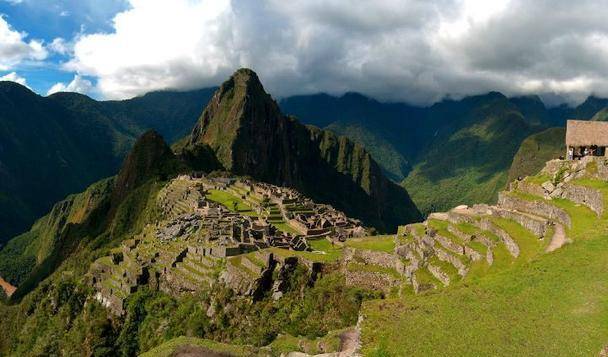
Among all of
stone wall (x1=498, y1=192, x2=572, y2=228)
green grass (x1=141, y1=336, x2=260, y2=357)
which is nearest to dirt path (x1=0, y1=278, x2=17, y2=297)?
green grass (x1=141, y1=336, x2=260, y2=357)

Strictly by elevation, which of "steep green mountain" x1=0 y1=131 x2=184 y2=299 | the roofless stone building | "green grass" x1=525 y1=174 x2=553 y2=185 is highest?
the roofless stone building

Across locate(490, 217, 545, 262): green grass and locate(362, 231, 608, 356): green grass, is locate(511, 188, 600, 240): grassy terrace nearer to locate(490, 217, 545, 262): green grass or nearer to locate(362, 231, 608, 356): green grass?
locate(490, 217, 545, 262): green grass

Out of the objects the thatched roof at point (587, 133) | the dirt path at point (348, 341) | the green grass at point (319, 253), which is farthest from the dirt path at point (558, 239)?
the thatched roof at point (587, 133)

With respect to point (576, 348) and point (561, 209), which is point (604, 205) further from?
point (576, 348)

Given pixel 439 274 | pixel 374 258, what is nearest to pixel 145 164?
pixel 374 258

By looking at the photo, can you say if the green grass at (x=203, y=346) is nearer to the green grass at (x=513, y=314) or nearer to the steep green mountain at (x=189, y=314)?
the steep green mountain at (x=189, y=314)

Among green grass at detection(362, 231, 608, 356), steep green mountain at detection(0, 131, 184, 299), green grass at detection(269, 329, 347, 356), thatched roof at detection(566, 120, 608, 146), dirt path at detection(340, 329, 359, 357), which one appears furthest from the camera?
steep green mountain at detection(0, 131, 184, 299)

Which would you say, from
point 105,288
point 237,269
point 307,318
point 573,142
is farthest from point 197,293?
point 573,142

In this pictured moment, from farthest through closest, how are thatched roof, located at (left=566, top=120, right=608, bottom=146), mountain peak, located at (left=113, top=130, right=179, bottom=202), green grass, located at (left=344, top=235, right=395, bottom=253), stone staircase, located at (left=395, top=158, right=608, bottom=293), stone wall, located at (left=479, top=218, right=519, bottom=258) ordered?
mountain peak, located at (left=113, top=130, right=179, bottom=202) < thatched roof, located at (left=566, top=120, right=608, bottom=146) < green grass, located at (left=344, top=235, right=395, bottom=253) < stone staircase, located at (left=395, top=158, right=608, bottom=293) < stone wall, located at (left=479, top=218, right=519, bottom=258)
